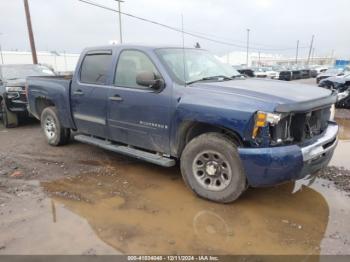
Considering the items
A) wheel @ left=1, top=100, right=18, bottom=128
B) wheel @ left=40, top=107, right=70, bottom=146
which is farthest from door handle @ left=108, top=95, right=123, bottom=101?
wheel @ left=1, top=100, right=18, bottom=128

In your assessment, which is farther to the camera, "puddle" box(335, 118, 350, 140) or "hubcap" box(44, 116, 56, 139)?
"puddle" box(335, 118, 350, 140)

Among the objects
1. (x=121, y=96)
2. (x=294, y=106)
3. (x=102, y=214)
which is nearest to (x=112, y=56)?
(x=121, y=96)

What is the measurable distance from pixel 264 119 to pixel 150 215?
1.69 m

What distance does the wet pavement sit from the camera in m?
3.17

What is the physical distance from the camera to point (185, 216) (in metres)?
3.74

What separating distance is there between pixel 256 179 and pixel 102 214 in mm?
1818

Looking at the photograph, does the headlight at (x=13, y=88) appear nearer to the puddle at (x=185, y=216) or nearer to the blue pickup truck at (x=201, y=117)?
the blue pickup truck at (x=201, y=117)

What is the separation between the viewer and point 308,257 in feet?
9.72

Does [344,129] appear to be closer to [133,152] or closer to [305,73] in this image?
[133,152]

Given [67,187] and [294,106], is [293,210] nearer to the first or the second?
[294,106]

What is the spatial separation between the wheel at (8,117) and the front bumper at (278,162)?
24.1 ft

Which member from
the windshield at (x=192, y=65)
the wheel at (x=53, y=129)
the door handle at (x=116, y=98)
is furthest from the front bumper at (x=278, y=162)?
the wheel at (x=53, y=129)

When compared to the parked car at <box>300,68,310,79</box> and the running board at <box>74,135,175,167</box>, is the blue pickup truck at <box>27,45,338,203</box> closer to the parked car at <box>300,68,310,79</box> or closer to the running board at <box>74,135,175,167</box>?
the running board at <box>74,135,175,167</box>

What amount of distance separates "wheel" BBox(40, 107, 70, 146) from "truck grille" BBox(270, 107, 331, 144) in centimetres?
435
